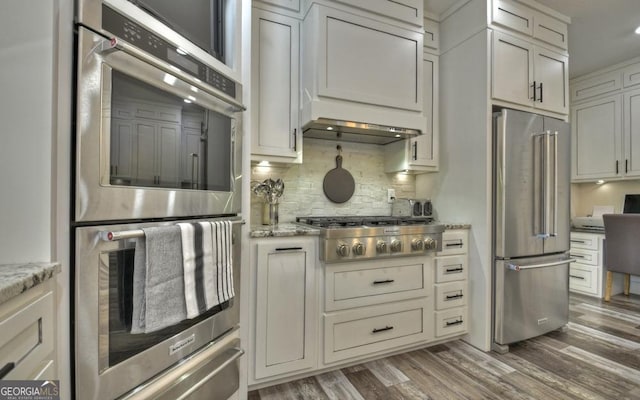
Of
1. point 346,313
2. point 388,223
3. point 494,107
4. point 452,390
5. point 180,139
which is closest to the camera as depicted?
point 180,139

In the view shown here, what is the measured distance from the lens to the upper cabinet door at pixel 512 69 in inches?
88.7

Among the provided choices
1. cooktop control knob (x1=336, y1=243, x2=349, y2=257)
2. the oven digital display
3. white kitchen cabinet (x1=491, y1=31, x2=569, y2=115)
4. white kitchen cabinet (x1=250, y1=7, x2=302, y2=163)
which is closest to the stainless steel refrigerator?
white kitchen cabinet (x1=491, y1=31, x2=569, y2=115)

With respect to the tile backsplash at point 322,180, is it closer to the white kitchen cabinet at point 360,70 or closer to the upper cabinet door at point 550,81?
the white kitchen cabinet at point 360,70

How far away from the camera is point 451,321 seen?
2.28 metres

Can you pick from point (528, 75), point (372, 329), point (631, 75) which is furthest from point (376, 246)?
point (631, 75)

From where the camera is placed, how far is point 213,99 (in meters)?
1.20

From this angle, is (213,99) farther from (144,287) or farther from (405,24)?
(405,24)

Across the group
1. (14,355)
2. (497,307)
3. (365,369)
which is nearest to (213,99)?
(14,355)

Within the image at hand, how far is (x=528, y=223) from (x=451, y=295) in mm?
822

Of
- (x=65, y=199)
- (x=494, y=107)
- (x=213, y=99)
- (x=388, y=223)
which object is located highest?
(x=494, y=107)

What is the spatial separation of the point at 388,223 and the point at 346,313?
0.69 metres

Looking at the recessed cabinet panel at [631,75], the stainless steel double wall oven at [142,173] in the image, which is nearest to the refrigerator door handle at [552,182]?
the recessed cabinet panel at [631,75]

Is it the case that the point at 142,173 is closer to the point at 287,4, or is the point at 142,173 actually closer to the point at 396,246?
the point at 396,246

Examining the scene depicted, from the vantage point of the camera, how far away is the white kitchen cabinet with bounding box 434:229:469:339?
87.4 inches
